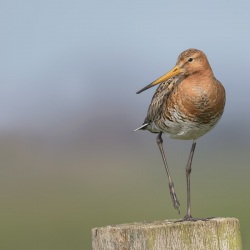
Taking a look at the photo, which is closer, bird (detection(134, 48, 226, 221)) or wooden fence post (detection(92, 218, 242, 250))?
wooden fence post (detection(92, 218, 242, 250))

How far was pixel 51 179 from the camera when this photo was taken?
41406 millimetres

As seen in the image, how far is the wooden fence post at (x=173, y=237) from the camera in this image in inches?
375

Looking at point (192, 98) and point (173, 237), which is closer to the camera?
point (173, 237)

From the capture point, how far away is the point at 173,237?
956cm

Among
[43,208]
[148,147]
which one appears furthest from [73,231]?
[148,147]

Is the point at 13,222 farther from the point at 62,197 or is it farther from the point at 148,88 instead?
the point at 148,88

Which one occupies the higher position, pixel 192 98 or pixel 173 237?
pixel 192 98

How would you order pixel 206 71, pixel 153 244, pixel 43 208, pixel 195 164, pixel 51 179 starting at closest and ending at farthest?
pixel 153 244 < pixel 206 71 < pixel 43 208 < pixel 51 179 < pixel 195 164

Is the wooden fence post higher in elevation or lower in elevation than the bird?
lower

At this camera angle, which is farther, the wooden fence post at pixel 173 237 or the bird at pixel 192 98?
the bird at pixel 192 98

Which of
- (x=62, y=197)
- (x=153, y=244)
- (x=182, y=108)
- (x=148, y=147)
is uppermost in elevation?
(x=148, y=147)

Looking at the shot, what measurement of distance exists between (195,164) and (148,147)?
46.0 feet

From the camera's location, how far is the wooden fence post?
375 inches

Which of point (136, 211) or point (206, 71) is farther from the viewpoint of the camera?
point (136, 211)
